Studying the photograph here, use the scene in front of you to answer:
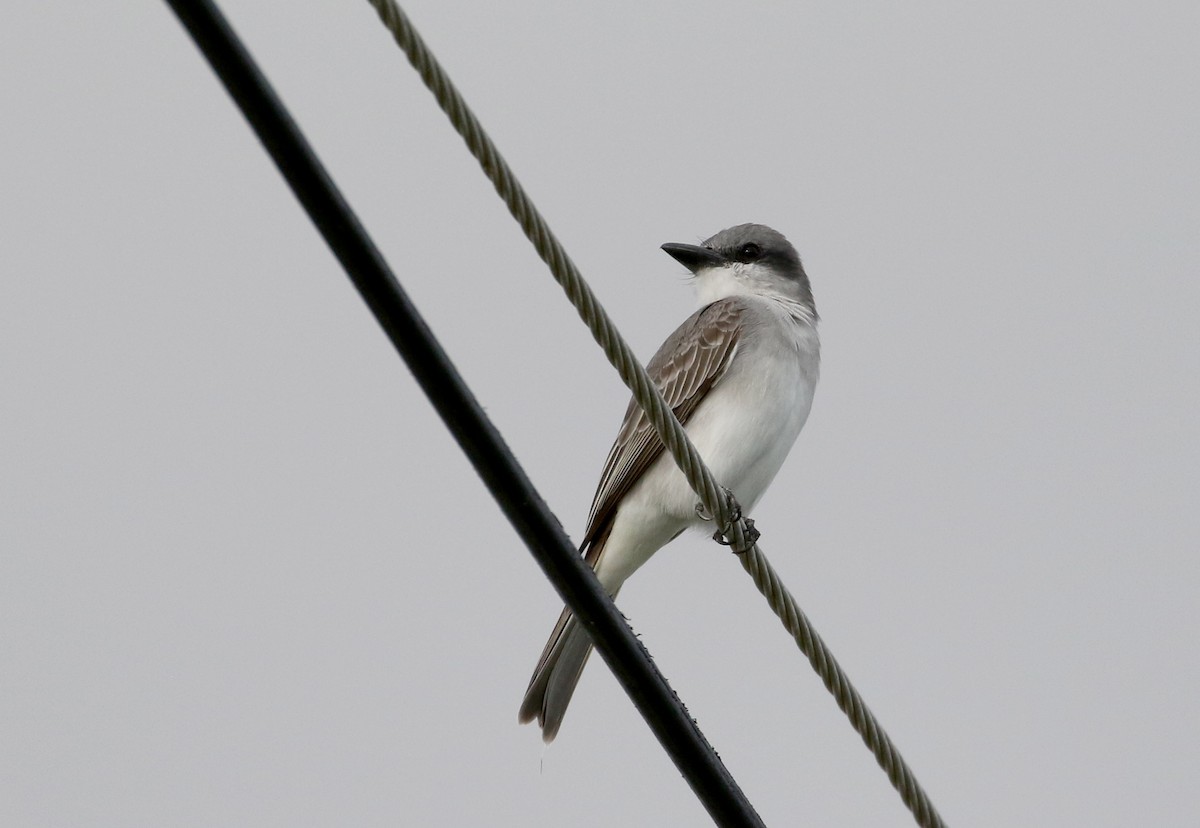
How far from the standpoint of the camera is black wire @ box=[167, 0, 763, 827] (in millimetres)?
2496

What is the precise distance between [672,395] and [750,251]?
1.47 m

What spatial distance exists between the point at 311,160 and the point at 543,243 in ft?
2.31

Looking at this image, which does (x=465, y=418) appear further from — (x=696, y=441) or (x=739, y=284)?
(x=739, y=284)

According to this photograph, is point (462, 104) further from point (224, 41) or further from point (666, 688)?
point (666, 688)

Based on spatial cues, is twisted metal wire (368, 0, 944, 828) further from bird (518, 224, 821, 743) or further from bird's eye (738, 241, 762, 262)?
bird's eye (738, 241, 762, 262)

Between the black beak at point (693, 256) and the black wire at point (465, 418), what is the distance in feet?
15.5

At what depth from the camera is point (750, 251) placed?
8297 mm

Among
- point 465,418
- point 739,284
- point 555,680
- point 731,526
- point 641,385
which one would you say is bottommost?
point 555,680

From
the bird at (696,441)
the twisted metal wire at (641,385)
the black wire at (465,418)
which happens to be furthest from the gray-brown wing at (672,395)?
the black wire at (465,418)

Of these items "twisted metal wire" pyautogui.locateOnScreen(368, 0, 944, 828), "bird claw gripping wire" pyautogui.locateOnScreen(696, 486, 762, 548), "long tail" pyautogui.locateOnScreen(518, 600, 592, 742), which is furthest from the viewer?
"long tail" pyautogui.locateOnScreen(518, 600, 592, 742)

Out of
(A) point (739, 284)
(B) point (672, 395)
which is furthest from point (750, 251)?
(B) point (672, 395)

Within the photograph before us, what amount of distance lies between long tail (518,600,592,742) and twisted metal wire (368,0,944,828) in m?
1.90

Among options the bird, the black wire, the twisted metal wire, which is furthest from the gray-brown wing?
the black wire

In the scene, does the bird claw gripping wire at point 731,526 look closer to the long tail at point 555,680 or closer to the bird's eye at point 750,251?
the long tail at point 555,680
